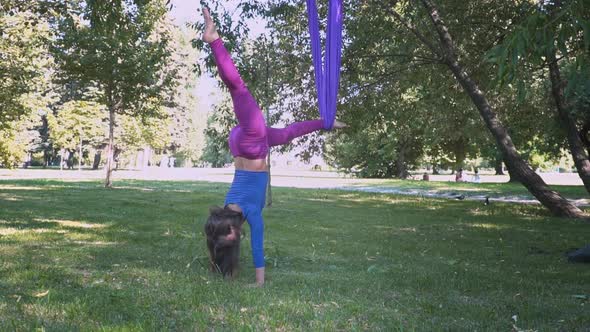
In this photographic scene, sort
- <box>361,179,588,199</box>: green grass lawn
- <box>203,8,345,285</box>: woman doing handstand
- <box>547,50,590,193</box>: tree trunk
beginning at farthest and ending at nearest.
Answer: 1. <box>361,179,588,199</box>: green grass lawn
2. <box>547,50,590,193</box>: tree trunk
3. <box>203,8,345,285</box>: woman doing handstand

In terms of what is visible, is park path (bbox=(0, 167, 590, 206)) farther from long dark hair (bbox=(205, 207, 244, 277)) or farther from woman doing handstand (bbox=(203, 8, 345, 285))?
long dark hair (bbox=(205, 207, 244, 277))

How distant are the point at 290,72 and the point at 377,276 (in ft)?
28.2

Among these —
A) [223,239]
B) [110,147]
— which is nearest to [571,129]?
[223,239]

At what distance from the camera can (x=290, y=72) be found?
13.5 meters

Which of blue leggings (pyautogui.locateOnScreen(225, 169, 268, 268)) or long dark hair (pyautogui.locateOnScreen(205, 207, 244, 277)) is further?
blue leggings (pyautogui.locateOnScreen(225, 169, 268, 268))

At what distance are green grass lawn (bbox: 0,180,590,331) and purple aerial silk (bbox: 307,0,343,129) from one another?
74.0 inches

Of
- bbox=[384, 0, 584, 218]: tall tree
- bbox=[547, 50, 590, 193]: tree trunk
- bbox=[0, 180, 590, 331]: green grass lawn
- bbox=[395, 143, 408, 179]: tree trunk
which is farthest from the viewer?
bbox=[395, 143, 408, 179]: tree trunk

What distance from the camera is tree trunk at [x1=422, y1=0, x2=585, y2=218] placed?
11.7m

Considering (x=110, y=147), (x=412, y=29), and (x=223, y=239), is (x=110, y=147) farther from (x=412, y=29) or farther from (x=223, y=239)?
(x=223, y=239)

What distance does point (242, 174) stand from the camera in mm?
5594

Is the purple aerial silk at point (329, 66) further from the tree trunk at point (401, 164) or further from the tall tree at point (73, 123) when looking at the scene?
the tall tree at point (73, 123)

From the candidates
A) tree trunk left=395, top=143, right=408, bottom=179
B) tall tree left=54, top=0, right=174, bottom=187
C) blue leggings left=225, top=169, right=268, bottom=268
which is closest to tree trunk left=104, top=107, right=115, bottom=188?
tall tree left=54, top=0, right=174, bottom=187

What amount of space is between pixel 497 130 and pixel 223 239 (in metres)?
9.64

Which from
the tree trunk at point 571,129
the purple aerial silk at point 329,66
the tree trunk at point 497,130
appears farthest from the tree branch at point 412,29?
the purple aerial silk at point 329,66
